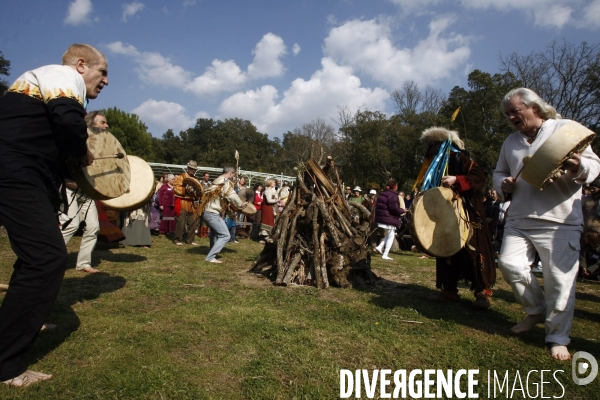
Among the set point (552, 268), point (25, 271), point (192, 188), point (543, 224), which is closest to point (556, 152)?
point (543, 224)

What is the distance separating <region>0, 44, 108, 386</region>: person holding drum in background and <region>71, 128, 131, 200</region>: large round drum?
75cm

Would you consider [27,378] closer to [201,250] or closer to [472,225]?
[472,225]

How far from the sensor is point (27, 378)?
2.78m

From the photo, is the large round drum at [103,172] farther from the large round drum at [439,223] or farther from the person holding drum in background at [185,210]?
the person holding drum in background at [185,210]

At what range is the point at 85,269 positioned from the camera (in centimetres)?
657

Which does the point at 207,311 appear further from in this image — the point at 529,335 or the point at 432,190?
the point at 529,335

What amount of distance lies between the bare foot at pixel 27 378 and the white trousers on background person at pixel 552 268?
4012 mm

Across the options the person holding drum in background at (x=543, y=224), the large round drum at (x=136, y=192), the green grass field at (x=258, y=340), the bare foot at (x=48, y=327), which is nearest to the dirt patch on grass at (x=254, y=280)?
the green grass field at (x=258, y=340)

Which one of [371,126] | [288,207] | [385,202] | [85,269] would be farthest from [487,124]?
[85,269]

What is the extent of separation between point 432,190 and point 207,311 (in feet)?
9.87

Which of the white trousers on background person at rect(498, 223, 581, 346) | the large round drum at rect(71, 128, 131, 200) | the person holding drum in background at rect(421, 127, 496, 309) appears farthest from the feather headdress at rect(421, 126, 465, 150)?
the large round drum at rect(71, 128, 131, 200)

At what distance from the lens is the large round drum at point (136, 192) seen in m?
4.68

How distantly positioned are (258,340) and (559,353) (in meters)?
2.67

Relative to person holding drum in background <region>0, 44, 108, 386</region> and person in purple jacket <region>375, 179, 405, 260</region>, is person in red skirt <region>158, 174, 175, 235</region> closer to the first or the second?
person in purple jacket <region>375, 179, 405, 260</region>
